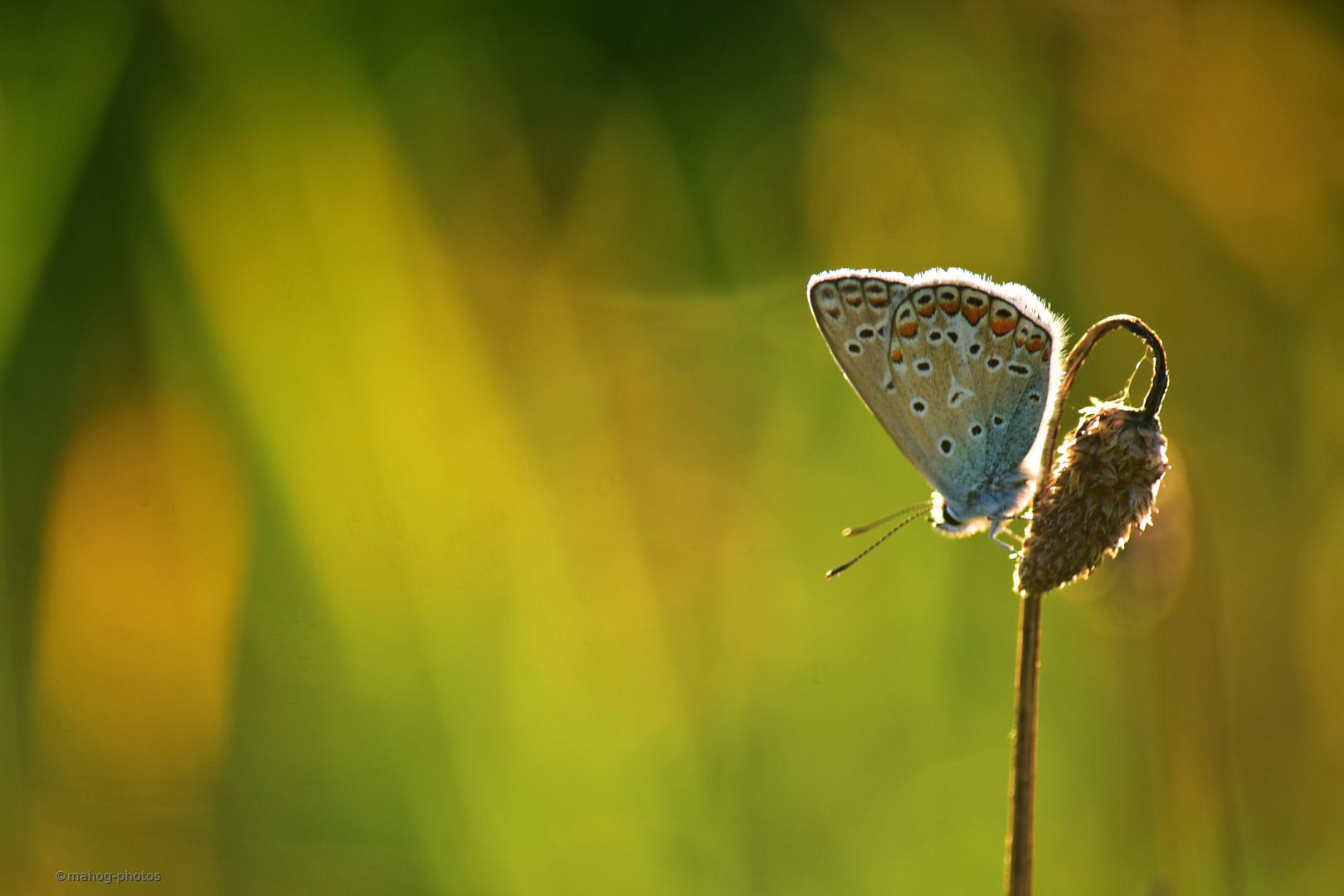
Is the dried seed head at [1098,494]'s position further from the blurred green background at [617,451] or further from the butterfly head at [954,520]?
the blurred green background at [617,451]

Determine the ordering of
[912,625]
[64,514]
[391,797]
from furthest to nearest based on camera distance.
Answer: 1. [912,625]
2. [64,514]
3. [391,797]

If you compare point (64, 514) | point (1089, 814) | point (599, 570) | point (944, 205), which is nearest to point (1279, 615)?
point (1089, 814)

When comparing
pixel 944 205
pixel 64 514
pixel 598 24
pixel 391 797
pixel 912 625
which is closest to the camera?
pixel 391 797

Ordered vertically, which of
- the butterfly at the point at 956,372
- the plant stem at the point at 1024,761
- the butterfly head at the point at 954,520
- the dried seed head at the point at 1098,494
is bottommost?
the plant stem at the point at 1024,761

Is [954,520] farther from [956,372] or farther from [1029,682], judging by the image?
[1029,682]

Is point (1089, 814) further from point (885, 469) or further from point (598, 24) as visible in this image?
point (598, 24)

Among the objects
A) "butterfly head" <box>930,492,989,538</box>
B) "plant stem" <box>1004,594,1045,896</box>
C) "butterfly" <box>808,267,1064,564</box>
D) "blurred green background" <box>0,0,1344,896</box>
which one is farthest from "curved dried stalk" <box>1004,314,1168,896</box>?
"blurred green background" <box>0,0,1344,896</box>

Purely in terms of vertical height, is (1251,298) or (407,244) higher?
(407,244)

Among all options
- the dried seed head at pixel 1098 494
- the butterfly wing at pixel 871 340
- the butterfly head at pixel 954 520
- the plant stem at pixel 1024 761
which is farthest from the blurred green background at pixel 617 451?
the plant stem at pixel 1024 761
